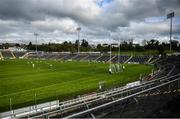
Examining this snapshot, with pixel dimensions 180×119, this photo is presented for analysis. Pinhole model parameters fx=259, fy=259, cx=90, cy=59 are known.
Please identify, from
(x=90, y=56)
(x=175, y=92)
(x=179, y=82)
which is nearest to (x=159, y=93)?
(x=175, y=92)

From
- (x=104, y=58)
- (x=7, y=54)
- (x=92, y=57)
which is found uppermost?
(x=7, y=54)

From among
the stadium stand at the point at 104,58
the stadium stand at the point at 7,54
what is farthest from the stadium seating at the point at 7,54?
the stadium stand at the point at 104,58

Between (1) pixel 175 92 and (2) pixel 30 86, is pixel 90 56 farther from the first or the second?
(1) pixel 175 92

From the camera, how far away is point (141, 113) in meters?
9.45

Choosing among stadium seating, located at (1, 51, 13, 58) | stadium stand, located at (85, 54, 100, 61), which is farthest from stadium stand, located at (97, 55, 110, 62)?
stadium seating, located at (1, 51, 13, 58)

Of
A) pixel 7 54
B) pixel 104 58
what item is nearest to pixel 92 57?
pixel 104 58

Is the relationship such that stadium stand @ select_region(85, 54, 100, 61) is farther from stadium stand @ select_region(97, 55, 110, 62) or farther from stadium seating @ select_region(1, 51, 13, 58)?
stadium seating @ select_region(1, 51, 13, 58)

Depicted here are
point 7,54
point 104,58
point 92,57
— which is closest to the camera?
point 104,58

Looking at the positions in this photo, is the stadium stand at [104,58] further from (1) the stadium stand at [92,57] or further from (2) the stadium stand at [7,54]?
(2) the stadium stand at [7,54]

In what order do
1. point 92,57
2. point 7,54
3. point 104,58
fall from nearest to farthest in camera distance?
point 104,58
point 92,57
point 7,54

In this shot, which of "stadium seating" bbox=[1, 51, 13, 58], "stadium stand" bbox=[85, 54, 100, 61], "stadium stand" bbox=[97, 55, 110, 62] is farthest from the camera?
"stadium seating" bbox=[1, 51, 13, 58]

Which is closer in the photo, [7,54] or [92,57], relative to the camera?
[92,57]

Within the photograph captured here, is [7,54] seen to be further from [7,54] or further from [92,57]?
[92,57]

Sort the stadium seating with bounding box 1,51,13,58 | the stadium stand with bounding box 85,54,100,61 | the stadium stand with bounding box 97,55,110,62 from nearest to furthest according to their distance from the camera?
the stadium stand with bounding box 97,55,110,62 → the stadium stand with bounding box 85,54,100,61 → the stadium seating with bounding box 1,51,13,58
